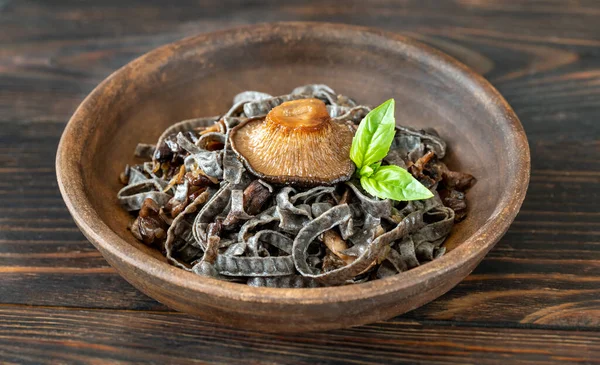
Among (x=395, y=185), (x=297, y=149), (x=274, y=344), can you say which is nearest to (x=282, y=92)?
(x=297, y=149)

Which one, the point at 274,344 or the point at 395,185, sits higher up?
the point at 395,185

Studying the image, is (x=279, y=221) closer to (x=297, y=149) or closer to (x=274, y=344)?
(x=297, y=149)

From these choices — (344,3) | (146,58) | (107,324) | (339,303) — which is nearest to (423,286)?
(339,303)

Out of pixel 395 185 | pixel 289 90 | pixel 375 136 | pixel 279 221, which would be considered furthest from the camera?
pixel 289 90

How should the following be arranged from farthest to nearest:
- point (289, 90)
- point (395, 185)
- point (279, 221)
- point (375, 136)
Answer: point (289, 90)
point (279, 221)
point (375, 136)
point (395, 185)

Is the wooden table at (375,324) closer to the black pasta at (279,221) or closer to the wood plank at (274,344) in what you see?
the wood plank at (274,344)

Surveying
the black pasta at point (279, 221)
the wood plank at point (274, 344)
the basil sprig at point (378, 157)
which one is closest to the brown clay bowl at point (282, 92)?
the black pasta at point (279, 221)

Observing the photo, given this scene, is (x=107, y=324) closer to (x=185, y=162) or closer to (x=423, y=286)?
(x=185, y=162)
